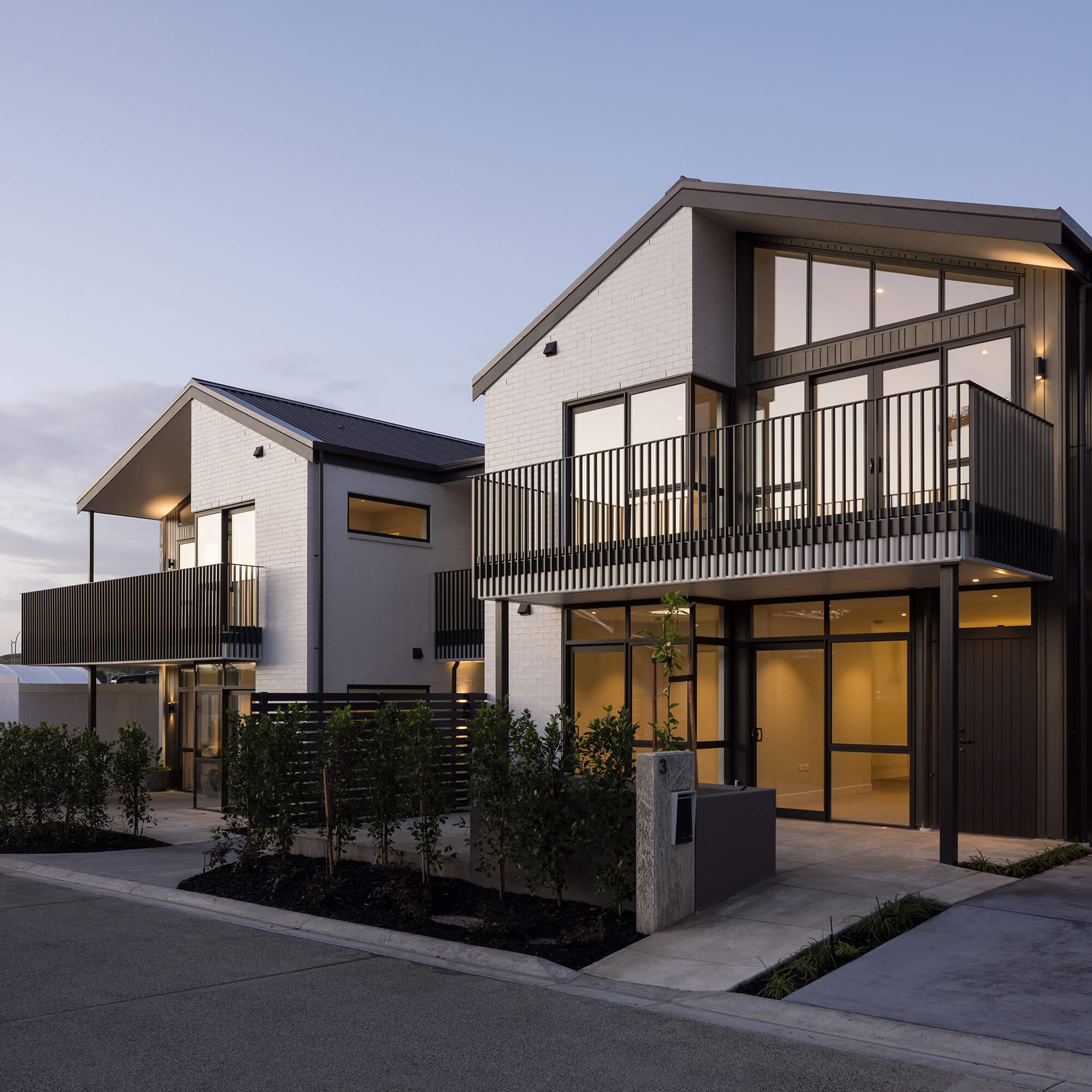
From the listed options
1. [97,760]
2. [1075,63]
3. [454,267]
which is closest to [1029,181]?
[454,267]

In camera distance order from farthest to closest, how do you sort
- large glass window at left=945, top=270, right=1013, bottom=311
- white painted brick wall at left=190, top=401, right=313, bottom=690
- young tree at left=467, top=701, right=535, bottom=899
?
white painted brick wall at left=190, top=401, right=313, bottom=690, large glass window at left=945, top=270, right=1013, bottom=311, young tree at left=467, top=701, right=535, bottom=899

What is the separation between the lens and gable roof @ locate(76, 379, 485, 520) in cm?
1948

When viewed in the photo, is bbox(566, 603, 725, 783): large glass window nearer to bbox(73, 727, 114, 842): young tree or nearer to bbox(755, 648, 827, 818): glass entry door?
bbox(755, 648, 827, 818): glass entry door

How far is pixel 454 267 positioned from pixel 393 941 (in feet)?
80.0

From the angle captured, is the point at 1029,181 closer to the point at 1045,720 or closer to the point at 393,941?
the point at 1045,720

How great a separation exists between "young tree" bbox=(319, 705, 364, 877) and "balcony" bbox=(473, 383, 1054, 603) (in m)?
4.05

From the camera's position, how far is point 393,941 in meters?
8.80

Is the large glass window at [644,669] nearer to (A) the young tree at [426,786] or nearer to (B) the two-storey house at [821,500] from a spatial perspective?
(B) the two-storey house at [821,500]

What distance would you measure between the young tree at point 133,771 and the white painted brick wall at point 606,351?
618cm

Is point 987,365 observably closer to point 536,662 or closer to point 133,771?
point 536,662

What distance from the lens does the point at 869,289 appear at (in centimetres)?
1372

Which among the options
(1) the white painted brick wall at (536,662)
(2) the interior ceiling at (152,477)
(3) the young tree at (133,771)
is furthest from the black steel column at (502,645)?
(2) the interior ceiling at (152,477)

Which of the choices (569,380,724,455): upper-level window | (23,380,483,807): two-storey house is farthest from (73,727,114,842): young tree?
(569,380,724,455): upper-level window

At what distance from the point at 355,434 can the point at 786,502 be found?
10.5 meters
